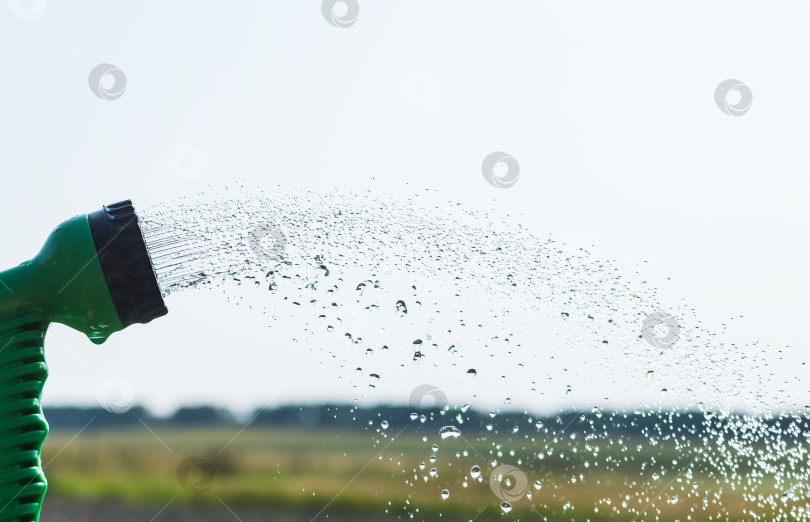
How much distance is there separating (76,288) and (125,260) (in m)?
0.07

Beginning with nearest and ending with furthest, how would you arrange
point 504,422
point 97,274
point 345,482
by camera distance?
point 97,274 < point 504,422 < point 345,482

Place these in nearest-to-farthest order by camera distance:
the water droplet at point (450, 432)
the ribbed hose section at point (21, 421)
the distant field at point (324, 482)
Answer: the ribbed hose section at point (21, 421)
the water droplet at point (450, 432)
the distant field at point (324, 482)

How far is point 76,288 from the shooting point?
114 centimetres

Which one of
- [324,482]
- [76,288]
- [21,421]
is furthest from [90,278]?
[324,482]

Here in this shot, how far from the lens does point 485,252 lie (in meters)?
1.54

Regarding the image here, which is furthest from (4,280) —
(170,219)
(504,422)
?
(504,422)

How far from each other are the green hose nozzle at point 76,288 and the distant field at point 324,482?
5.00 m

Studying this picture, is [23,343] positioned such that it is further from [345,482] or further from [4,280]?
[345,482]

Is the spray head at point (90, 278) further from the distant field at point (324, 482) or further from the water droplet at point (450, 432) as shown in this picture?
the distant field at point (324, 482)

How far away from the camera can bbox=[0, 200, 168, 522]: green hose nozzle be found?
1.12m

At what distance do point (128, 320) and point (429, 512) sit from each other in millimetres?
8600

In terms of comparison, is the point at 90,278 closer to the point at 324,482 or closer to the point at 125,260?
the point at 125,260

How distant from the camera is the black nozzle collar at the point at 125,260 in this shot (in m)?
1.13

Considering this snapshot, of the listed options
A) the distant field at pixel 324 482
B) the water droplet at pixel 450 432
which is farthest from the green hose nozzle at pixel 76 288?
the distant field at pixel 324 482
